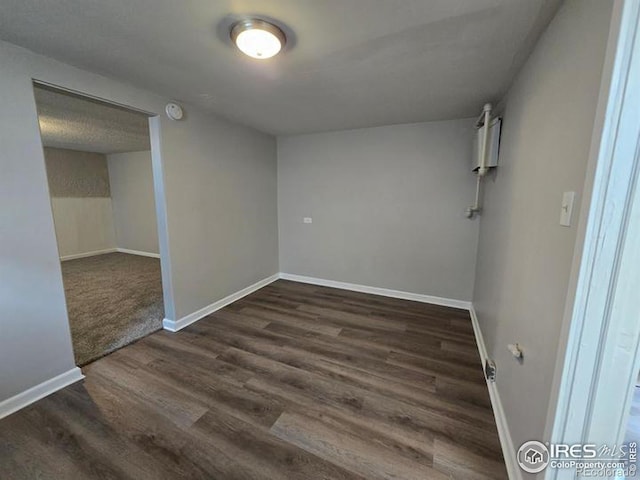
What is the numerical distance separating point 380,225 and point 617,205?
273 centimetres

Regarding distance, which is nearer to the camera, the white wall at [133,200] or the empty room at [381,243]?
the empty room at [381,243]

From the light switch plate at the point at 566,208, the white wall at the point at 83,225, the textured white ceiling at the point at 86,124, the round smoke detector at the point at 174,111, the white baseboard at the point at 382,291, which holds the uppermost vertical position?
the textured white ceiling at the point at 86,124

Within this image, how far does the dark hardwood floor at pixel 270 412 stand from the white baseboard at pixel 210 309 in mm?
104

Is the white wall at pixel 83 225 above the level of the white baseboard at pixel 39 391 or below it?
above

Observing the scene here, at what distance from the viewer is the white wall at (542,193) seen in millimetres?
918

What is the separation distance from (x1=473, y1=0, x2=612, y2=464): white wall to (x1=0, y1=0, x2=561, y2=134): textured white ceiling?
0.27m

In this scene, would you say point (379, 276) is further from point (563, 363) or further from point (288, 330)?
point (563, 363)

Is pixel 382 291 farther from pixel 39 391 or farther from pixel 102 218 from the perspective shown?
pixel 102 218

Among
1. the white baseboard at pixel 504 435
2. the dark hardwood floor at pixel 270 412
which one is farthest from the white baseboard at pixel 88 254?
the white baseboard at pixel 504 435

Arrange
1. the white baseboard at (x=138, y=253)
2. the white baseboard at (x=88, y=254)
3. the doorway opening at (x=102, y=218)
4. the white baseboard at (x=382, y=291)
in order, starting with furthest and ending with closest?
the white baseboard at (x=138, y=253), the white baseboard at (x=88, y=254), the white baseboard at (x=382, y=291), the doorway opening at (x=102, y=218)

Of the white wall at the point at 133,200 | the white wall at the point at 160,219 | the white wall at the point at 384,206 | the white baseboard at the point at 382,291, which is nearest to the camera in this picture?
the white wall at the point at 160,219

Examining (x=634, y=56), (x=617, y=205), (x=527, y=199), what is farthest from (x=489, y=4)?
(x=617, y=205)

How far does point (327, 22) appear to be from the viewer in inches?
52.6

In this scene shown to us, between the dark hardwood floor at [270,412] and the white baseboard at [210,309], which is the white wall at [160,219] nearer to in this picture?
the white baseboard at [210,309]
